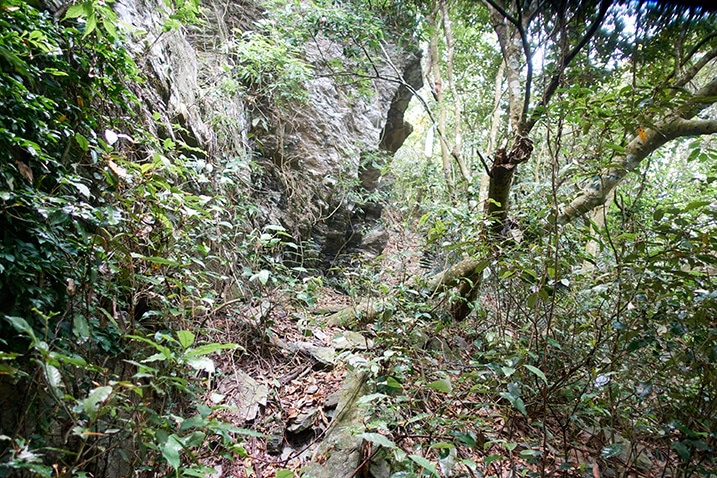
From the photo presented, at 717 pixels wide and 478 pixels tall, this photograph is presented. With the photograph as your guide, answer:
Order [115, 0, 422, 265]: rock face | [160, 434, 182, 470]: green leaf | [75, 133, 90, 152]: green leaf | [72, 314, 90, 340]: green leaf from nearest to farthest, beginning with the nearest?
[160, 434, 182, 470]: green leaf → [72, 314, 90, 340]: green leaf → [75, 133, 90, 152]: green leaf → [115, 0, 422, 265]: rock face

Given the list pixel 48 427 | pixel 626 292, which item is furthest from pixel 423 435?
pixel 48 427

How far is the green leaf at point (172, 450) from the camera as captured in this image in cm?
124

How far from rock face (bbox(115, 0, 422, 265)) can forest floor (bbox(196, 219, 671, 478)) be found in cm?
171

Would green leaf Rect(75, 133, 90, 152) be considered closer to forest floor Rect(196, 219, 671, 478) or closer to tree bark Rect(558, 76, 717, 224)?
forest floor Rect(196, 219, 671, 478)

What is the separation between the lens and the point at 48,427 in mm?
1500

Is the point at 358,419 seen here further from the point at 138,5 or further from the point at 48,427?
the point at 138,5

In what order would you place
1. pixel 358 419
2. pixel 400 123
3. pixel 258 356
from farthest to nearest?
1. pixel 400 123
2. pixel 258 356
3. pixel 358 419

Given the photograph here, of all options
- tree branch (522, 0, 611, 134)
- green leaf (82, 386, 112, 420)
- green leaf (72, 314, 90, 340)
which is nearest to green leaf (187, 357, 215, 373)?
green leaf (82, 386, 112, 420)

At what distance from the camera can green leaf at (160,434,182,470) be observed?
1237 millimetres

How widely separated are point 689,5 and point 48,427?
3128 mm

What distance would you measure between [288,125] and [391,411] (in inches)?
193

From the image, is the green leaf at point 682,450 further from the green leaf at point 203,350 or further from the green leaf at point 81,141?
the green leaf at point 81,141

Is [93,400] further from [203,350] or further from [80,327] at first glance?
[80,327]

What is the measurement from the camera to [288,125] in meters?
5.82
